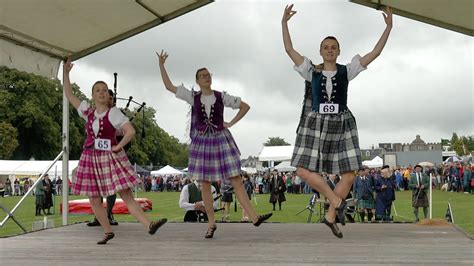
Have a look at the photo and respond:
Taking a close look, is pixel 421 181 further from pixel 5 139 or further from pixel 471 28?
pixel 5 139

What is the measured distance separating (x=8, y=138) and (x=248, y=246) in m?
49.4

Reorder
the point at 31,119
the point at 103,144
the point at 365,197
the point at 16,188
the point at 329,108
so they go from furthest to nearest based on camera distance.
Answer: the point at 31,119, the point at 16,188, the point at 365,197, the point at 103,144, the point at 329,108

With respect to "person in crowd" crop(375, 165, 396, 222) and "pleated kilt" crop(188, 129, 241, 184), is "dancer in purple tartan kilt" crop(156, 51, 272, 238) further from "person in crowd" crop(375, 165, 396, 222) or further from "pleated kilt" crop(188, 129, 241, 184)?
"person in crowd" crop(375, 165, 396, 222)

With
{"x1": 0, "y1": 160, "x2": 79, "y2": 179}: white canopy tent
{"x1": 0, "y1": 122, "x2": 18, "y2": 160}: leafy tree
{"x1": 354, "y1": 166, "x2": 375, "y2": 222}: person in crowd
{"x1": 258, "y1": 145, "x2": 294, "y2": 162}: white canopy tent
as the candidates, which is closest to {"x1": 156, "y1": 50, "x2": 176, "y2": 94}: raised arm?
{"x1": 354, "y1": 166, "x2": 375, "y2": 222}: person in crowd

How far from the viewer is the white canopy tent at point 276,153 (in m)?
35.7

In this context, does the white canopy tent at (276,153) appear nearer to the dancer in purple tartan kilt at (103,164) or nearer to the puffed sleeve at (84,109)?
the puffed sleeve at (84,109)

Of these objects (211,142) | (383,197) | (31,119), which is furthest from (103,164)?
(31,119)

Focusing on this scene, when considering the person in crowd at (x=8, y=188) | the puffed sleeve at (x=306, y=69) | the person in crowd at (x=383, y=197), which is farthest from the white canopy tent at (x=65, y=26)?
the person in crowd at (x=8, y=188)

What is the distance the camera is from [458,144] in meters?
78.0

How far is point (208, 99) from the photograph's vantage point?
5922 millimetres

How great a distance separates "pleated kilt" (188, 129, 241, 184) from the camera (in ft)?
19.3

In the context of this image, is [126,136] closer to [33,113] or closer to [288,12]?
[288,12]

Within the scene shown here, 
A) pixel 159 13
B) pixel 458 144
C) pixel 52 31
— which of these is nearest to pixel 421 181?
pixel 159 13

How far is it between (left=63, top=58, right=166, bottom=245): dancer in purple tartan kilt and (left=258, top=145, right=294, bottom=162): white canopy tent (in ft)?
98.3
